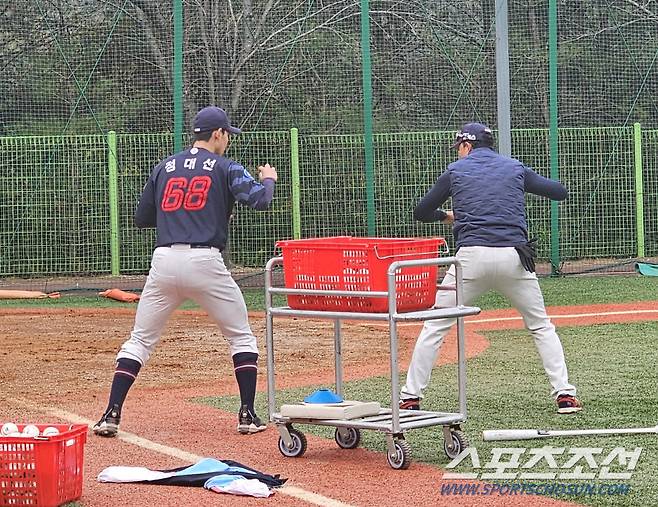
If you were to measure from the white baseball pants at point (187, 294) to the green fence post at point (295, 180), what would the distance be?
11166mm

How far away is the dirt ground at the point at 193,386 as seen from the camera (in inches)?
255

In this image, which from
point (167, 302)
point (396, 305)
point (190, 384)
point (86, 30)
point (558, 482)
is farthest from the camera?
point (86, 30)

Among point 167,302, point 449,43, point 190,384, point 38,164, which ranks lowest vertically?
point 190,384

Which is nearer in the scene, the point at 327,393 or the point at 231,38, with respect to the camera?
the point at 327,393

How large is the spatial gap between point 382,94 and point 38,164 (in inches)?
211

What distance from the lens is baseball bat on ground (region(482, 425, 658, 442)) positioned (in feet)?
24.2

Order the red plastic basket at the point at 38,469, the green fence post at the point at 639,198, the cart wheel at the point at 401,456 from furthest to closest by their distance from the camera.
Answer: the green fence post at the point at 639,198 < the cart wheel at the point at 401,456 < the red plastic basket at the point at 38,469

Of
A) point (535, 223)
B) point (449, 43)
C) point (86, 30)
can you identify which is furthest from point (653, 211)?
point (86, 30)

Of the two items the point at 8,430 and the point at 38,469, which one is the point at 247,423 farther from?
the point at 38,469

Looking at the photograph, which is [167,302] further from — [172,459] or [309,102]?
[309,102]

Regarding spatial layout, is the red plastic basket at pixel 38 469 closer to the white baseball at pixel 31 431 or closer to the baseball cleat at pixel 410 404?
the white baseball at pixel 31 431

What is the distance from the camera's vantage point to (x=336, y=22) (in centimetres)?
1972

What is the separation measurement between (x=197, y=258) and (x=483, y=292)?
6.39ft

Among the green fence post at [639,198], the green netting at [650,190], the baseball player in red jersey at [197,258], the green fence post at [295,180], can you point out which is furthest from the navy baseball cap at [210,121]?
the green netting at [650,190]
